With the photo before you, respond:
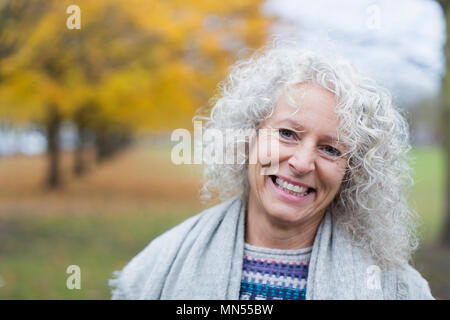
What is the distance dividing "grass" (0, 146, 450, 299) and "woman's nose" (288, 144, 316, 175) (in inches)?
34.8

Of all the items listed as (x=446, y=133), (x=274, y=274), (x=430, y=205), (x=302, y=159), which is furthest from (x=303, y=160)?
(x=430, y=205)

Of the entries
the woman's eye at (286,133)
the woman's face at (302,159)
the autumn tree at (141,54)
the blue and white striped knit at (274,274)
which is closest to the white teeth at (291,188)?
the woman's face at (302,159)

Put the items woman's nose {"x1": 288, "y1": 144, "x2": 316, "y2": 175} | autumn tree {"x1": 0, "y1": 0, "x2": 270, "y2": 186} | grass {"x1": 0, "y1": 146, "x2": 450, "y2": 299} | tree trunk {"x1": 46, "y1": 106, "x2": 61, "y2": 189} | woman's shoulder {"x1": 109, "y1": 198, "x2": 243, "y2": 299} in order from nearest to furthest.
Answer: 1. woman's nose {"x1": 288, "y1": 144, "x2": 316, "y2": 175}
2. woman's shoulder {"x1": 109, "y1": 198, "x2": 243, "y2": 299}
3. grass {"x1": 0, "y1": 146, "x2": 450, "y2": 299}
4. autumn tree {"x1": 0, "y1": 0, "x2": 270, "y2": 186}
5. tree trunk {"x1": 46, "y1": 106, "x2": 61, "y2": 189}

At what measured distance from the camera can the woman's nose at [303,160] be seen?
1698 millimetres

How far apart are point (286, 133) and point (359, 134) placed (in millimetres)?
272

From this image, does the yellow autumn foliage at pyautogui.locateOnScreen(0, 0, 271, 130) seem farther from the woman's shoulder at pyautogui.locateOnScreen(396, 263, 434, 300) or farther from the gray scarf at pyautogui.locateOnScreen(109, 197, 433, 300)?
the woman's shoulder at pyautogui.locateOnScreen(396, 263, 434, 300)

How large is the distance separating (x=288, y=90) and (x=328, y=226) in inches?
22.9

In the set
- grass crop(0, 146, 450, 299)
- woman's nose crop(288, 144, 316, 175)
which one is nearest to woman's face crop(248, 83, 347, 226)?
woman's nose crop(288, 144, 316, 175)

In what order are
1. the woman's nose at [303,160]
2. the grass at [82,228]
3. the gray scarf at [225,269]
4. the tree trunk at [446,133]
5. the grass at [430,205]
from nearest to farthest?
the woman's nose at [303,160], the gray scarf at [225,269], the grass at [82,228], the tree trunk at [446,133], the grass at [430,205]

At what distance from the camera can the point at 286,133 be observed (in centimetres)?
178

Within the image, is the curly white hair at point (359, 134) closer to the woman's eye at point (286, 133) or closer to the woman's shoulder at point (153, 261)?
the woman's eye at point (286, 133)

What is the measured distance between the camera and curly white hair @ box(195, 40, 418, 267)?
1782mm

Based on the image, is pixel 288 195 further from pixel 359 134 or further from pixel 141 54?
pixel 141 54

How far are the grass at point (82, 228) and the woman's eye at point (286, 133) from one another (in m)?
0.92
